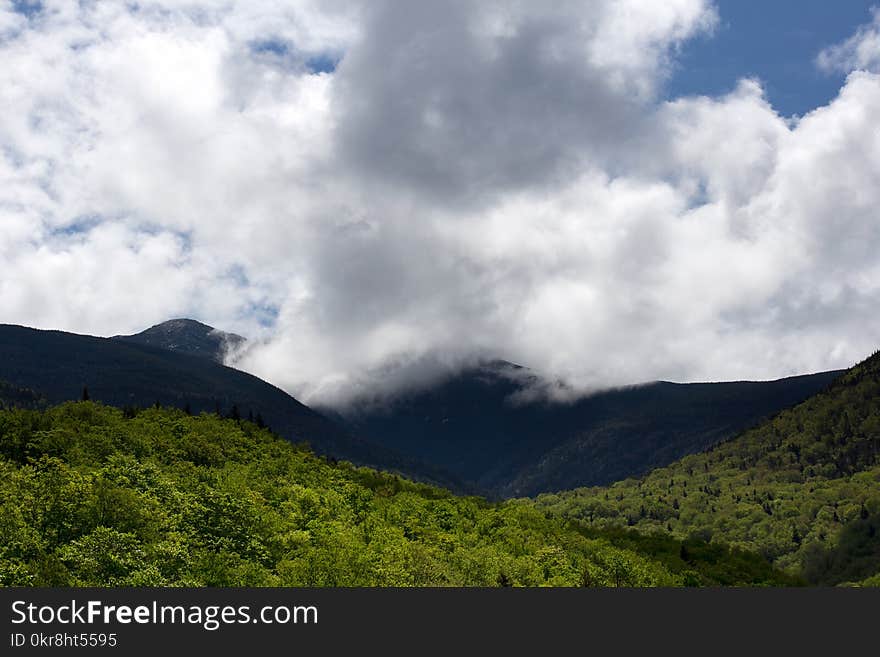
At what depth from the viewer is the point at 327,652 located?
62.4m

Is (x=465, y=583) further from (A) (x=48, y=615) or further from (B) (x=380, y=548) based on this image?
(A) (x=48, y=615)

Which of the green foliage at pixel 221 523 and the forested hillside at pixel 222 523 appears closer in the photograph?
the green foliage at pixel 221 523

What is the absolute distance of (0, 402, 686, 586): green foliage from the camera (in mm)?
82125

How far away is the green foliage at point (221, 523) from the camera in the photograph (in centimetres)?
8212

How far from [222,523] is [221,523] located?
261 mm

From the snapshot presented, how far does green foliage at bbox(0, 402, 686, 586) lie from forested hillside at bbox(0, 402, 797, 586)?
0.25 meters

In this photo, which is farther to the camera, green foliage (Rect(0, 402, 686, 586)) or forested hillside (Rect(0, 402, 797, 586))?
forested hillside (Rect(0, 402, 797, 586))

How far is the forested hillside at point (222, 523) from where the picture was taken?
3241 inches

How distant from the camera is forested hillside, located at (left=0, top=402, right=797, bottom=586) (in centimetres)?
8231

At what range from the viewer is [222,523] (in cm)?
10569

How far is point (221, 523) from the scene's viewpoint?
4168 inches

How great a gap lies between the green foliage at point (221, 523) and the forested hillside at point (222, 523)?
0.82ft

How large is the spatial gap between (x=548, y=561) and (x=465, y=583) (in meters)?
34.2

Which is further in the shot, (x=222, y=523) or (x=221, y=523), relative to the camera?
(x=221, y=523)
